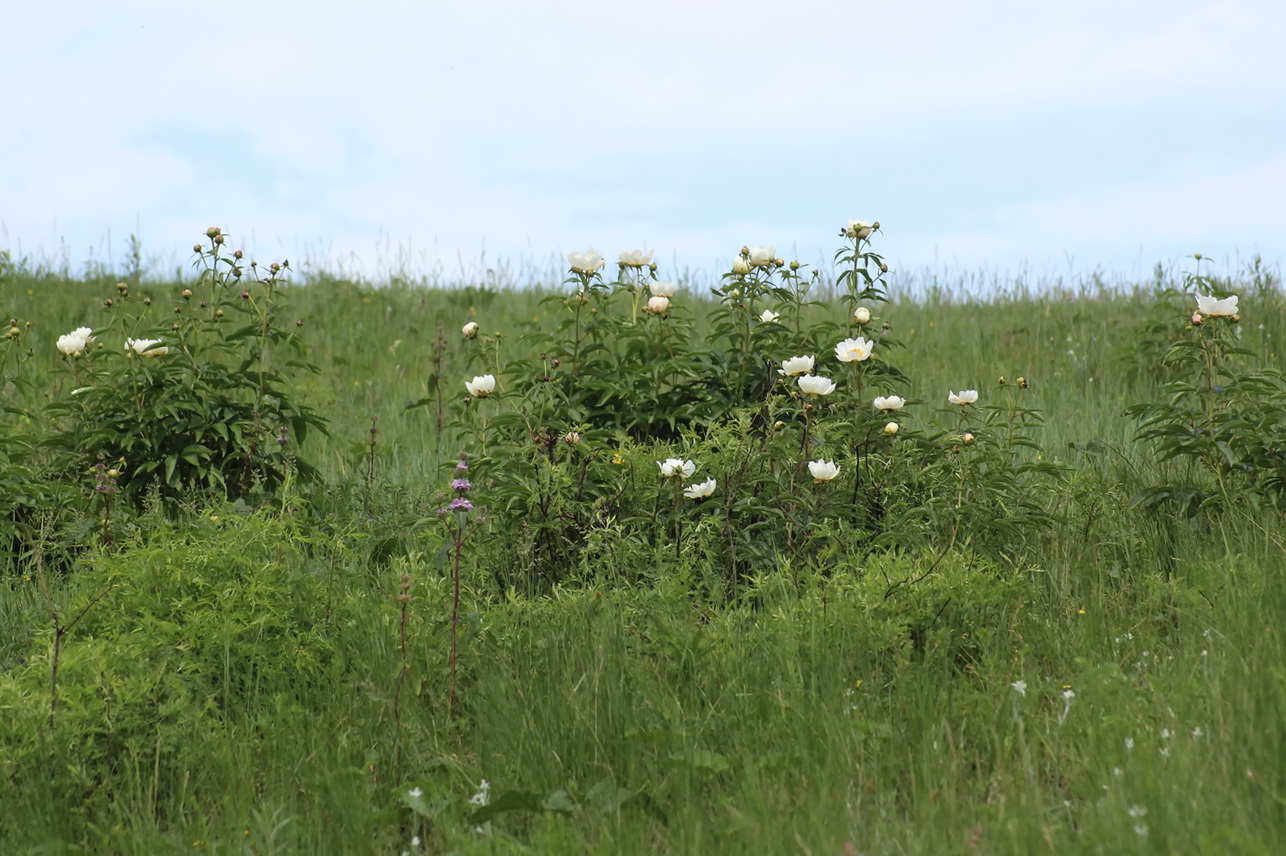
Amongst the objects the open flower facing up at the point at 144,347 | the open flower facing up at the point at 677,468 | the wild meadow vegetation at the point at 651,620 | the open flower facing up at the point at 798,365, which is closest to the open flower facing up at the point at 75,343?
the wild meadow vegetation at the point at 651,620

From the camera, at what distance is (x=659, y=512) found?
4.24 meters

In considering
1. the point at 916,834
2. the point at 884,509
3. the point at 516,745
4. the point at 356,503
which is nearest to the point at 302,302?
the point at 356,503

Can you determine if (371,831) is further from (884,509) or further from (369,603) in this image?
(884,509)

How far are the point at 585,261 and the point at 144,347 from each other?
2.18 m

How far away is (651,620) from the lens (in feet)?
11.7

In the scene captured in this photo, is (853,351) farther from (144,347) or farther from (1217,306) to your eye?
(144,347)

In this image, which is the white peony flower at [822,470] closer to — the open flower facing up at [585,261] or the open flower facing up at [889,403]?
the open flower facing up at [889,403]

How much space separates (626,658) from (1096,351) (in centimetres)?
700

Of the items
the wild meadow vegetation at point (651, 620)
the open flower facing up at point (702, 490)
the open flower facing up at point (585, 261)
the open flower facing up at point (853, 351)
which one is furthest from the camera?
the open flower facing up at point (585, 261)

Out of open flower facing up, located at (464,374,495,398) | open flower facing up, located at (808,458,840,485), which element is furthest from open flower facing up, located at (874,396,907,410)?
open flower facing up, located at (464,374,495,398)

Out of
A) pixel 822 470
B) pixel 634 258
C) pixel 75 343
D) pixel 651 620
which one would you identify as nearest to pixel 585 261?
pixel 634 258

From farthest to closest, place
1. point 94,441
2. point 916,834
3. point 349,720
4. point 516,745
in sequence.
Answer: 1. point 94,441
2. point 349,720
3. point 516,745
4. point 916,834

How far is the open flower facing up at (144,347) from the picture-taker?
5105 mm

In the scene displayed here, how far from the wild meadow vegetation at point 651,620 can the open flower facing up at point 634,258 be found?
0.19 ft
